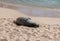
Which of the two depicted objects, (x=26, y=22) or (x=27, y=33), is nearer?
(x=27, y=33)

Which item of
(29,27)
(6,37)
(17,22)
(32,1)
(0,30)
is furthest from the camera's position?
(32,1)

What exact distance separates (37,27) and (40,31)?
424 mm

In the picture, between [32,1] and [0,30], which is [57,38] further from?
[32,1]

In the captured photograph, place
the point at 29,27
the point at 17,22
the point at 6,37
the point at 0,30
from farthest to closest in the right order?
the point at 17,22, the point at 29,27, the point at 0,30, the point at 6,37

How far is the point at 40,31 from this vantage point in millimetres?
4766

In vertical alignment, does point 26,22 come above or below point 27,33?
above

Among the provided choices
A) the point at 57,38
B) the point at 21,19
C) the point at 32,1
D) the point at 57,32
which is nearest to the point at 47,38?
the point at 57,38

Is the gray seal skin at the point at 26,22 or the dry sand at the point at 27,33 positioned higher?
the gray seal skin at the point at 26,22

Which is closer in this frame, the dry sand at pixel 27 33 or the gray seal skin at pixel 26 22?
the dry sand at pixel 27 33

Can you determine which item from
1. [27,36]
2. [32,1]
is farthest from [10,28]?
[32,1]

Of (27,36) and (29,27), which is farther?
(29,27)

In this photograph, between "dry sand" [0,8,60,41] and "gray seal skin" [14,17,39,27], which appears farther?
"gray seal skin" [14,17,39,27]

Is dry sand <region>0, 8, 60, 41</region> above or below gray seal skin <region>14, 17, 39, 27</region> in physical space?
below

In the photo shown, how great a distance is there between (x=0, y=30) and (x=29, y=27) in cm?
88
